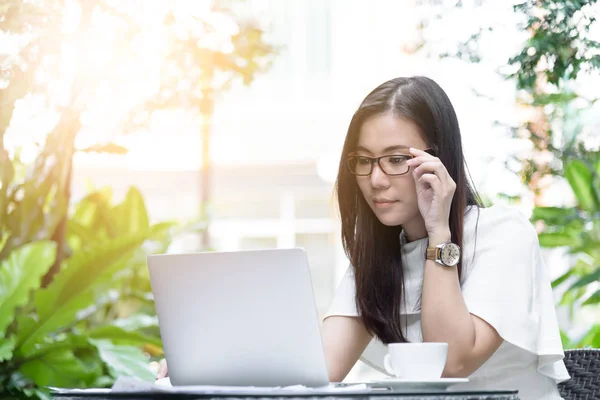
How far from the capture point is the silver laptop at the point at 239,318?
1225 millimetres

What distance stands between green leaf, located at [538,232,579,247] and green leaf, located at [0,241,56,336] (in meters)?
2.35

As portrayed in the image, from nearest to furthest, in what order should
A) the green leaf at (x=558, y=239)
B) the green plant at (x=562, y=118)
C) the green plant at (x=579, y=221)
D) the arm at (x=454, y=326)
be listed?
1. the arm at (x=454, y=326)
2. the green plant at (x=562, y=118)
3. the green plant at (x=579, y=221)
4. the green leaf at (x=558, y=239)

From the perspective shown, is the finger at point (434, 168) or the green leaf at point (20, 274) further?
the green leaf at point (20, 274)

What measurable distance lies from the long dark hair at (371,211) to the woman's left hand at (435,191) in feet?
0.37

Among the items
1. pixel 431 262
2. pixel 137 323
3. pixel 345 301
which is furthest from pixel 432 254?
pixel 137 323

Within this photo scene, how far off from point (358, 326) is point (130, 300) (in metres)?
3.32

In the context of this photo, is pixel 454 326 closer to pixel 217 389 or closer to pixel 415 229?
pixel 415 229

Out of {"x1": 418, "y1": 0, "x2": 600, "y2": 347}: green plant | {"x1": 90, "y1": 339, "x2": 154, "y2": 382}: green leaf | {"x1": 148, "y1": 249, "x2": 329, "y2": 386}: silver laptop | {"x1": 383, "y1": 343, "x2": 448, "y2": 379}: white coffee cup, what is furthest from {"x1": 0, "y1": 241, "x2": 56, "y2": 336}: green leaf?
{"x1": 383, "y1": 343, "x2": 448, "y2": 379}: white coffee cup

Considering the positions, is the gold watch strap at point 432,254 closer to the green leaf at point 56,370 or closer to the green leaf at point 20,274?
the green leaf at point 20,274

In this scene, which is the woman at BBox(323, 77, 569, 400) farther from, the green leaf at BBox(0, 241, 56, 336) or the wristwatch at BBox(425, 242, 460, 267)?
the green leaf at BBox(0, 241, 56, 336)

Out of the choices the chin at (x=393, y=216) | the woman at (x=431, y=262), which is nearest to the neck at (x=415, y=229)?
the woman at (x=431, y=262)

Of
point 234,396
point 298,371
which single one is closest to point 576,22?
point 298,371

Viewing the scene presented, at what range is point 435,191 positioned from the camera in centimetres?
162

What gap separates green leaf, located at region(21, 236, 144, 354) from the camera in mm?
3379
